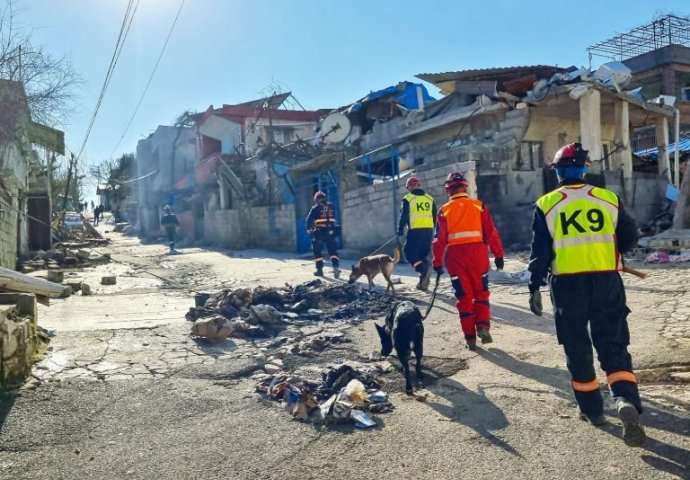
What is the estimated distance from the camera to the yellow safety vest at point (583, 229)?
3.13 m

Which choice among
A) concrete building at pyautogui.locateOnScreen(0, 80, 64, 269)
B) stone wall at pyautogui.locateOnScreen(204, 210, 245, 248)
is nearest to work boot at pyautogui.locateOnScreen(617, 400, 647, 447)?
concrete building at pyautogui.locateOnScreen(0, 80, 64, 269)

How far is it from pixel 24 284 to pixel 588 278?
16.2 feet

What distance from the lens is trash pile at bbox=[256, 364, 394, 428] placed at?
136 inches

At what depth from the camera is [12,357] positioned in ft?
13.5

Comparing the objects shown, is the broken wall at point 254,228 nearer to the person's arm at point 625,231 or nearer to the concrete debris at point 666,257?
the concrete debris at point 666,257

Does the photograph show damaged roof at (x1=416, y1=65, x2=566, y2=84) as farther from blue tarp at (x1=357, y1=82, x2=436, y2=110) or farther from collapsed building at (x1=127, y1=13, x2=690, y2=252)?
blue tarp at (x1=357, y1=82, x2=436, y2=110)

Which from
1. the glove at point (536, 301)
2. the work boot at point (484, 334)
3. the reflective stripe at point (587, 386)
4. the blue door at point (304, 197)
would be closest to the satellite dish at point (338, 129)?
the blue door at point (304, 197)

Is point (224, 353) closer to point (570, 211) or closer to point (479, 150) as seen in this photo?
point (570, 211)

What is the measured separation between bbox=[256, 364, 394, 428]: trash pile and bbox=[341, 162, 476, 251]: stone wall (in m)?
8.31

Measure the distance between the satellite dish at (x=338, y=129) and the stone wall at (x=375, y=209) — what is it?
649 centimetres

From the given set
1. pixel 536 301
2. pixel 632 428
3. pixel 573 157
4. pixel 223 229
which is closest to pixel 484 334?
pixel 536 301

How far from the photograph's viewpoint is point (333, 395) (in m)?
3.80

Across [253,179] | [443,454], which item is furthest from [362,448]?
[253,179]

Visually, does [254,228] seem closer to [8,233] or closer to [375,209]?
[375,209]
